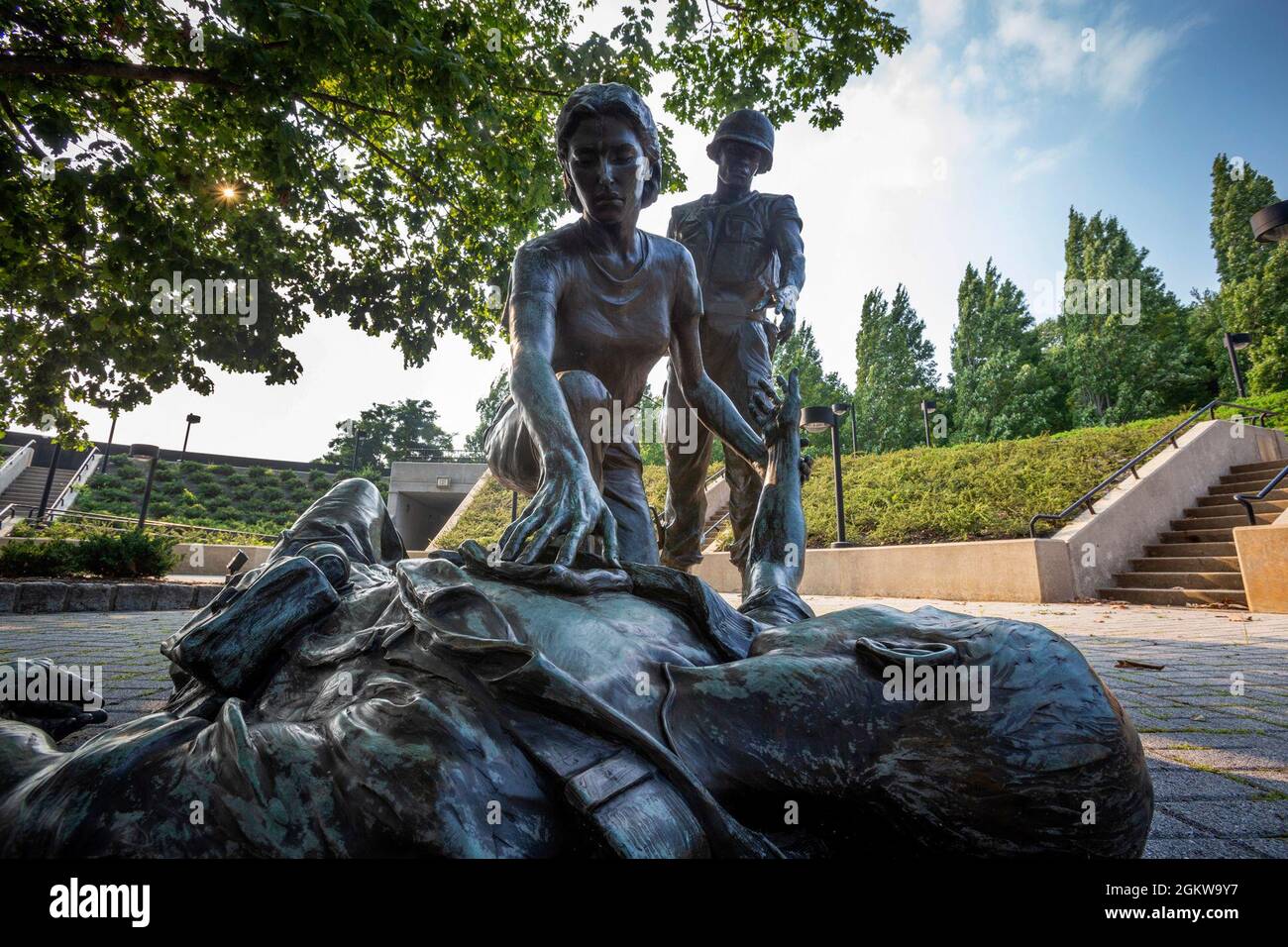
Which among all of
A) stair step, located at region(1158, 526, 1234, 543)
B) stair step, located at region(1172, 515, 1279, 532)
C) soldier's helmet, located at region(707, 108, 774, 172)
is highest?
soldier's helmet, located at region(707, 108, 774, 172)

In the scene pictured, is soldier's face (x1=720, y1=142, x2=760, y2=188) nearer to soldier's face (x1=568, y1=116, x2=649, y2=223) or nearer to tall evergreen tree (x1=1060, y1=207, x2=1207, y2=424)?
soldier's face (x1=568, y1=116, x2=649, y2=223)

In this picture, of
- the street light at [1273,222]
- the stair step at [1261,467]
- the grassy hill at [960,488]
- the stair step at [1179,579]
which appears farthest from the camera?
the stair step at [1261,467]

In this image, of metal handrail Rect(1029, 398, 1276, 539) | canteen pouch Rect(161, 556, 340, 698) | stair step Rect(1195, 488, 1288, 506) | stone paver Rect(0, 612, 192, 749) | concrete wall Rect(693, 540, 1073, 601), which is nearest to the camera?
canteen pouch Rect(161, 556, 340, 698)

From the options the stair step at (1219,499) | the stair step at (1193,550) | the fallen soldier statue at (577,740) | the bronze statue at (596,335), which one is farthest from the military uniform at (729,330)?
the stair step at (1219,499)

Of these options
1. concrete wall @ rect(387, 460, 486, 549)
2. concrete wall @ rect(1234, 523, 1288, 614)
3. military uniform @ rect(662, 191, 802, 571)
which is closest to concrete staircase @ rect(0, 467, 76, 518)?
concrete wall @ rect(387, 460, 486, 549)

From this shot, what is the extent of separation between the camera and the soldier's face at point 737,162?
194 inches

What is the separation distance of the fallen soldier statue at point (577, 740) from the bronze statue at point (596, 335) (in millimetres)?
454

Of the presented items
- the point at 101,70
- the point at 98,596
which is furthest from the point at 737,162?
the point at 98,596

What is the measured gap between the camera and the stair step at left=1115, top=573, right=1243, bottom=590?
9125 mm

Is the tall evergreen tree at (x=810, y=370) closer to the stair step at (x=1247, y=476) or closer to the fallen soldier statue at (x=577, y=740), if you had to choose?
the stair step at (x=1247, y=476)

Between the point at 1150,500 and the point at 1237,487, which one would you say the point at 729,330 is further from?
the point at 1237,487

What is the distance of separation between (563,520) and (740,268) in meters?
3.62

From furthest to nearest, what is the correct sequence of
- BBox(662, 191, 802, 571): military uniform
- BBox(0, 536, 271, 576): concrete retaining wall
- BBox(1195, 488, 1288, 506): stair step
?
BBox(0, 536, 271, 576): concrete retaining wall → BBox(1195, 488, 1288, 506): stair step → BBox(662, 191, 802, 571): military uniform

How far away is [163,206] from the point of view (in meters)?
6.55
